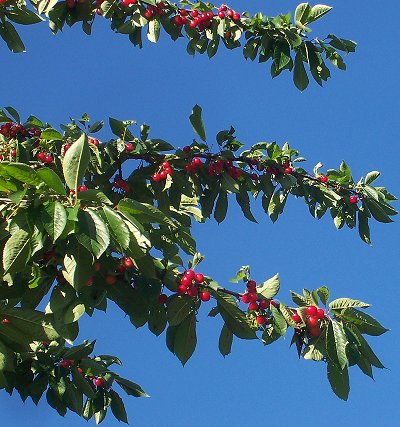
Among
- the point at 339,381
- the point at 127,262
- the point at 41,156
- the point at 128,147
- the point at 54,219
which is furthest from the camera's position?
the point at 128,147

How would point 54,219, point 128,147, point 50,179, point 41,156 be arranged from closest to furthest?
point 54,219
point 50,179
point 41,156
point 128,147

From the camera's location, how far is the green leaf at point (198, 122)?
3.78 metres

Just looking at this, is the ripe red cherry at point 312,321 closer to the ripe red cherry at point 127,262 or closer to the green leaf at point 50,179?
the ripe red cherry at point 127,262

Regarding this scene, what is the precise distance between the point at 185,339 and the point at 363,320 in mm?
697

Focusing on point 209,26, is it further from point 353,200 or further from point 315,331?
point 315,331

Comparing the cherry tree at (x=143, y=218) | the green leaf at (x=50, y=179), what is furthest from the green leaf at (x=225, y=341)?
the green leaf at (x=50, y=179)

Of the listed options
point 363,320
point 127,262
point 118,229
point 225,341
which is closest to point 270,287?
point 225,341

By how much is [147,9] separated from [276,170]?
120cm

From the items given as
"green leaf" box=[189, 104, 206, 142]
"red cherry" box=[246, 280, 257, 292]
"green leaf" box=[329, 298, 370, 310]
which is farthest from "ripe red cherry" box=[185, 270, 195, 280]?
"green leaf" box=[189, 104, 206, 142]

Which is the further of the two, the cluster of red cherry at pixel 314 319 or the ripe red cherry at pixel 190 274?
the ripe red cherry at pixel 190 274

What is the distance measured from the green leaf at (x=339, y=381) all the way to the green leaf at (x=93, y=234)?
93cm

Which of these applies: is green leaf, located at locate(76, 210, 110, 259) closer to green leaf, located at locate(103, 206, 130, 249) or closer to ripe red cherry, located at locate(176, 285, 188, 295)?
green leaf, located at locate(103, 206, 130, 249)

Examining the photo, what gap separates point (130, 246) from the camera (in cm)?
232

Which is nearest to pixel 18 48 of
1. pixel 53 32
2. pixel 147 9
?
pixel 53 32
